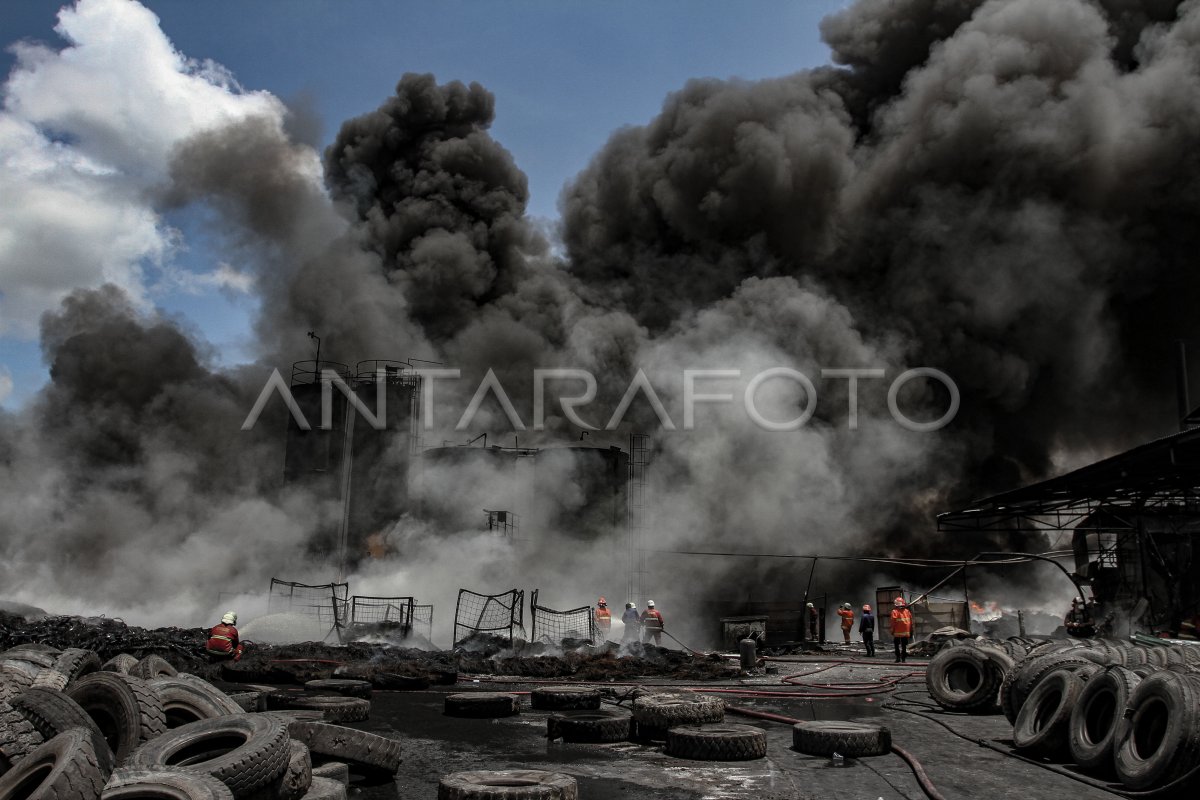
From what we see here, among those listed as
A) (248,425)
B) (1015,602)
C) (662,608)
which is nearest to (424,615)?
(662,608)

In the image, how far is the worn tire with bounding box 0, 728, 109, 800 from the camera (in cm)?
432

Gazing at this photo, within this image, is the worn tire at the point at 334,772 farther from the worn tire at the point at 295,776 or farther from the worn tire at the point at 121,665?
the worn tire at the point at 121,665

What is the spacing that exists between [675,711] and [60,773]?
17.3ft

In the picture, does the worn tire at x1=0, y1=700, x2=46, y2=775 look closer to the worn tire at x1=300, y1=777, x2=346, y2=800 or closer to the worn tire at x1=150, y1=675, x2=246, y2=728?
the worn tire at x1=150, y1=675, x2=246, y2=728

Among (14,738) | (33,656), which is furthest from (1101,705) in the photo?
(33,656)

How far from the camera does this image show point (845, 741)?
749 centimetres

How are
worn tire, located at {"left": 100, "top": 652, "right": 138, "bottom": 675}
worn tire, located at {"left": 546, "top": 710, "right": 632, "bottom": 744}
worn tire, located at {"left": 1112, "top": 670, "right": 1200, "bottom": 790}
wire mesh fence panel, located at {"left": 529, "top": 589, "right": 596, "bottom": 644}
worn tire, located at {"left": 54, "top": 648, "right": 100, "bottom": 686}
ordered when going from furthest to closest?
wire mesh fence panel, located at {"left": 529, "top": 589, "right": 596, "bottom": 644}
worn tire, located at {"left": 100, "top": 652, "right": 138, "bottom": 675}
worn tire, located at {"left": 546, "top": 710, "right": 632, "bottom": 744}
worn tire, located at {"left": 54, "top": 648, "right": 100, "bottom": 686}
worn tire, located at {"left": 1112, "top": 670, "right": 1200, "bottom": 790}

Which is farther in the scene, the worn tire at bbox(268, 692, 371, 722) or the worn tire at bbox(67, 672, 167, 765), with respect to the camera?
the worn tire at bbox(268, 692, 371, 722)

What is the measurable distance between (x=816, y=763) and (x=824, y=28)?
35471mm

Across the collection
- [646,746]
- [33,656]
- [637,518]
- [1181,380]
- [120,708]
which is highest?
[1181,380]

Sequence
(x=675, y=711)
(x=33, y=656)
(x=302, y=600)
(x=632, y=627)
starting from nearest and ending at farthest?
(x=675, y=711) < (x=33, y=656) < (x=632, y=627) < (x=302, y=600)

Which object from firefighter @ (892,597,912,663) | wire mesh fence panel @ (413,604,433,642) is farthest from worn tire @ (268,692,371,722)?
wire mesh fence panel @ (413,604,433,642)

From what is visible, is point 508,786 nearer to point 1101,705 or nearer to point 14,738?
point 14,738

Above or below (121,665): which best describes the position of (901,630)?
below
